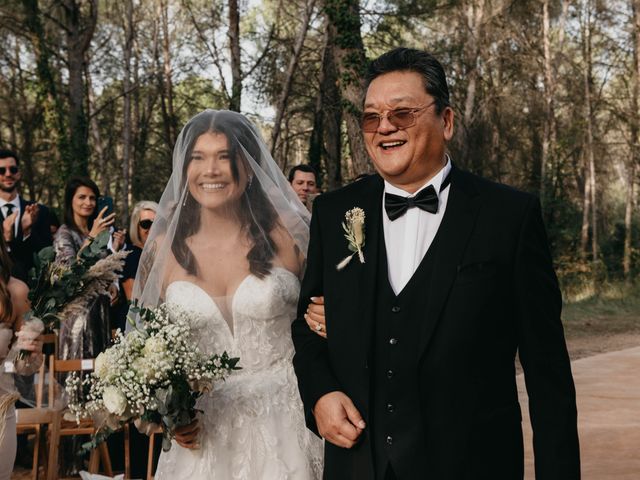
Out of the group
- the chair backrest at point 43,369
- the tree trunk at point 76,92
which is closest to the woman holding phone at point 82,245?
the chair backrest at point 43,369

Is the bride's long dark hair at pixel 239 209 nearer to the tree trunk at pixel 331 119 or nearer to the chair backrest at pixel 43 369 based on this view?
the chair backrest at pixel 43 369

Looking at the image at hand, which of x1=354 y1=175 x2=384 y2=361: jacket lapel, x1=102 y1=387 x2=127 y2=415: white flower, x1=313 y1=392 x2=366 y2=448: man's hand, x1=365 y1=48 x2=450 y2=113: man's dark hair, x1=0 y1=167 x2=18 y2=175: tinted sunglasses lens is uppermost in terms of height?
x1=0 y1=167 x2=18 y2=175: tinted sunglasses lens

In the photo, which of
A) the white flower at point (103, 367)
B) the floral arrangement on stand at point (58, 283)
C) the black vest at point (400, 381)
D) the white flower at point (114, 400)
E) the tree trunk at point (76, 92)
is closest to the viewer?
the black vest at point (400, 381)

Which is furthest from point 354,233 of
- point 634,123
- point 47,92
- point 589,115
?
point 634,123

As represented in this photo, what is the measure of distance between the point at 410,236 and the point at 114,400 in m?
1.46

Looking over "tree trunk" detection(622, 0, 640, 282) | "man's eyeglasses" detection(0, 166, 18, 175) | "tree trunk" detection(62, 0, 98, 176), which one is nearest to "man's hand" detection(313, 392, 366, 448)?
"man's eyeglasses" detection(0, 166, 18, 175)

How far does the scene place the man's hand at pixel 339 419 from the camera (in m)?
2.33

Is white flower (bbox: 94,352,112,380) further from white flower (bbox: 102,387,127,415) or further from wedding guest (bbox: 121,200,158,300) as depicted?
wedding guest (bbox: 121,200,158,300)

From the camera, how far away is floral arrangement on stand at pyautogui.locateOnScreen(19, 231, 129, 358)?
3777 millimetres

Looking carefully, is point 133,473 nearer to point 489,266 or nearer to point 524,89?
point 489,266

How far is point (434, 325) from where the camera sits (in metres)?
2.26

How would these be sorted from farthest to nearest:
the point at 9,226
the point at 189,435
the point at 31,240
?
1. the point at 31,240
2. the point at 9,226
3. the point at 189,435

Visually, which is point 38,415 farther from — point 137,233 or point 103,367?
point 137,233

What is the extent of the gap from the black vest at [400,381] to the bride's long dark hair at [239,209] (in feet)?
5.12
